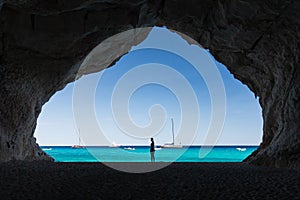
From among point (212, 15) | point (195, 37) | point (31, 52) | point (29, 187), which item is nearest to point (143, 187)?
point (29, 187)

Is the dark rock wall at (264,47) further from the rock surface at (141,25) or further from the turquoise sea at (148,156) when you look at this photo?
the turquoise sea at (148,156)

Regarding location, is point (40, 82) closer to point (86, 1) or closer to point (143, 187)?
point (86, 1)

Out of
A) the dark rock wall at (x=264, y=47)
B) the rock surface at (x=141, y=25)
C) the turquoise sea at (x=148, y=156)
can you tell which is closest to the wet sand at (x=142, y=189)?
the dark rock wall at (x=264, y=47)

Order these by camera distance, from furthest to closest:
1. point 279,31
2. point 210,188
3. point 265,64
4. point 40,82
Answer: point 40,82 → point 265,64 → point 279,31 → point 210,188

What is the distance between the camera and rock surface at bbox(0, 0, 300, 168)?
10.6 meters

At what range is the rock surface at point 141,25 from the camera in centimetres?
1062

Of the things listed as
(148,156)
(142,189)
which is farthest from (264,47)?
(148,156)

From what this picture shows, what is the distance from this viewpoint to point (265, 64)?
13.2 m

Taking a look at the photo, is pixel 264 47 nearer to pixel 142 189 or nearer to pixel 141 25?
pixel 141 25

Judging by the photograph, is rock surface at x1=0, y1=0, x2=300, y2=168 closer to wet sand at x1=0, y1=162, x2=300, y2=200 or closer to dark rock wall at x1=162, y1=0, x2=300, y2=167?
dark rock wall at x1=162, y1=0, x2=300, y2=167

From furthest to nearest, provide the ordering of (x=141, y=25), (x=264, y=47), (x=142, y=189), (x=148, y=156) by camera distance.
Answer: (x=148, y=156) → (x=141, y=25) → (x=264, y=47) → (x=142, y=189)

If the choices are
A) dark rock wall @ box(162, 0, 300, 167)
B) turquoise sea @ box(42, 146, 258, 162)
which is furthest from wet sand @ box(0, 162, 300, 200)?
turquoise sea @ box(42, 146, 258, 162)

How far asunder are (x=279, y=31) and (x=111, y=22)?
290 inches

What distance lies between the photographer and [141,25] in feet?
46.7
